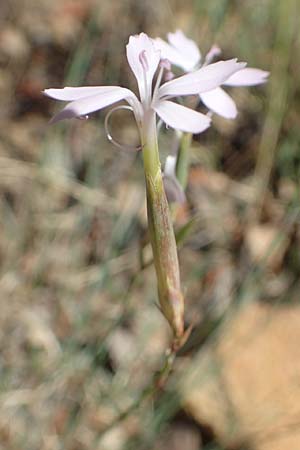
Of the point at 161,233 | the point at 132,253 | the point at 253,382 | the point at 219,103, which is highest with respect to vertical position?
the point at 219,103

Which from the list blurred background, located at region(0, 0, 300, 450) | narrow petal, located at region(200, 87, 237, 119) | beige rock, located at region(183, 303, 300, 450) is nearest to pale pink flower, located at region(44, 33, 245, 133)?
narrow petal, located at region(200, 87, 237, 119)

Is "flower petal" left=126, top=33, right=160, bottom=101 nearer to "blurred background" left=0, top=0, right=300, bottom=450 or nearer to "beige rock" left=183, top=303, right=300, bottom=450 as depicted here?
"blurred background" left=0, top=0, right=300, bottom=450

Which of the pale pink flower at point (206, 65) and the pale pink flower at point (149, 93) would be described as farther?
the pale pink flower at point (206, 65)

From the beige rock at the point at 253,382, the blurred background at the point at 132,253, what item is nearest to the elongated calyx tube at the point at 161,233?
the blurred background at the point at 132,253

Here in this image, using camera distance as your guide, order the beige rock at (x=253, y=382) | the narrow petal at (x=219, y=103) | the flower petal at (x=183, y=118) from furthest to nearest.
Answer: the beige rock at (x=253, y=382)
the narrow petal at (x=219, y=103)
the flower petal at (x=183, y=118)

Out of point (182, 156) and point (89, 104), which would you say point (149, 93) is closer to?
point (89, 104)

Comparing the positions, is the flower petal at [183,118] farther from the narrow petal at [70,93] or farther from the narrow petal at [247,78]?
the narrow petal at [247,78]

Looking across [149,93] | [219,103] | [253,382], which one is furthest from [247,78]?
[253,382]

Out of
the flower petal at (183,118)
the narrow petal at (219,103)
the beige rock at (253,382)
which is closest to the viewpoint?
the flower petal at (183,118)
